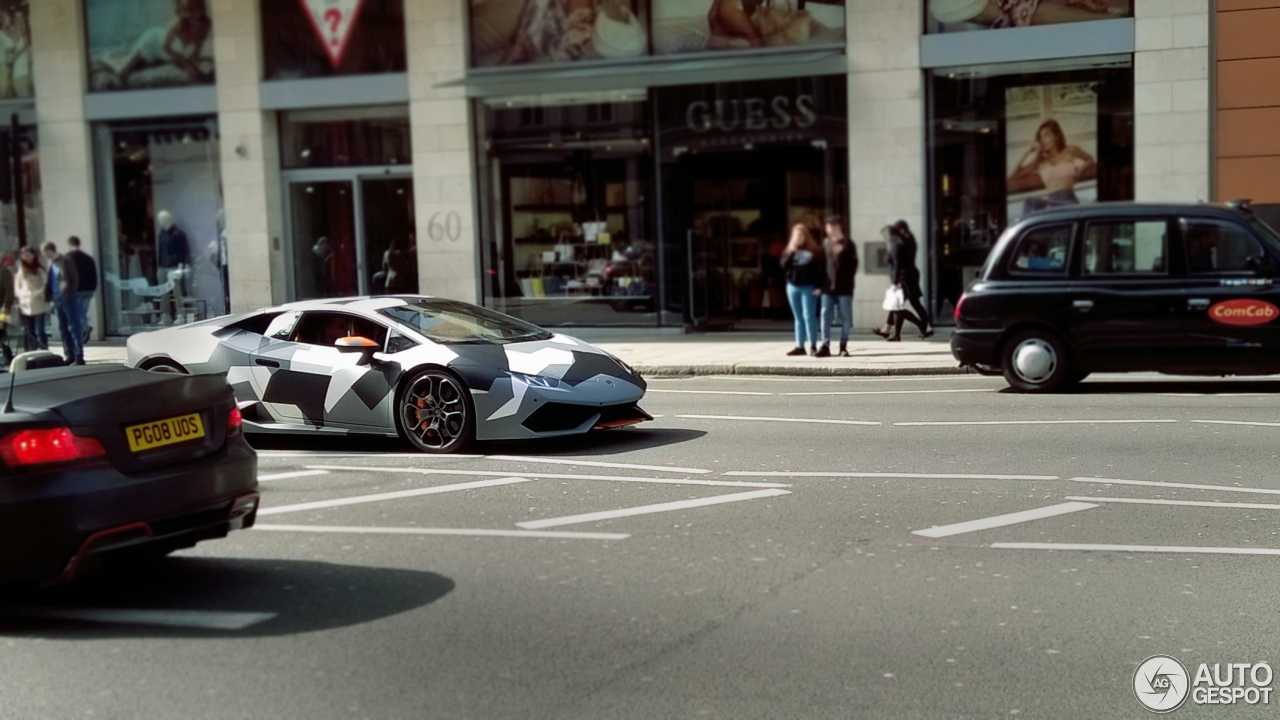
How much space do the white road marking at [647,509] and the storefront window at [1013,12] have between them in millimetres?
13095

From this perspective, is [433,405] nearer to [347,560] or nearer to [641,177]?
[347,560]

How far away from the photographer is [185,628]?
6.12 metres

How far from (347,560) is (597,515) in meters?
1.52

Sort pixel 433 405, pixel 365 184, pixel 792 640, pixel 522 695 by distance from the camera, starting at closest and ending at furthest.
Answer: pixel 522 695 < pixel 792 640 < pixel 433 405 < pixel 365 184

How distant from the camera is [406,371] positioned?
11125mm

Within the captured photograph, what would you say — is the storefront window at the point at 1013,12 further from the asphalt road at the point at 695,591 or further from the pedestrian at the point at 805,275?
the asphalt road at the point at 695,591

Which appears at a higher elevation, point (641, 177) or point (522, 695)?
point (641, 177)

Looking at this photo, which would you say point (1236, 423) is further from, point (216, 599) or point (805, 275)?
point (216, 599)

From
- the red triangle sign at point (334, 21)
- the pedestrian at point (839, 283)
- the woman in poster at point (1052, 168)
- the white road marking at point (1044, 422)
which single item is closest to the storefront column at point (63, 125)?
the red triangle sign at point (334, 21)


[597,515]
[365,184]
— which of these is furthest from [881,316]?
[597,515]

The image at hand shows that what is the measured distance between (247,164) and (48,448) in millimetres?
19147

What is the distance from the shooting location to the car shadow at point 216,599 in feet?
20.2

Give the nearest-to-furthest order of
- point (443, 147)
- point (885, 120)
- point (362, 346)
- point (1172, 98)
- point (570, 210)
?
point (362, 346), point (1172, 98), point (885, 120), point (570, 210), point (443, 147)

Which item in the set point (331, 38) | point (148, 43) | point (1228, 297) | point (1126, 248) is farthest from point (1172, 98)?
point (148, 43)
